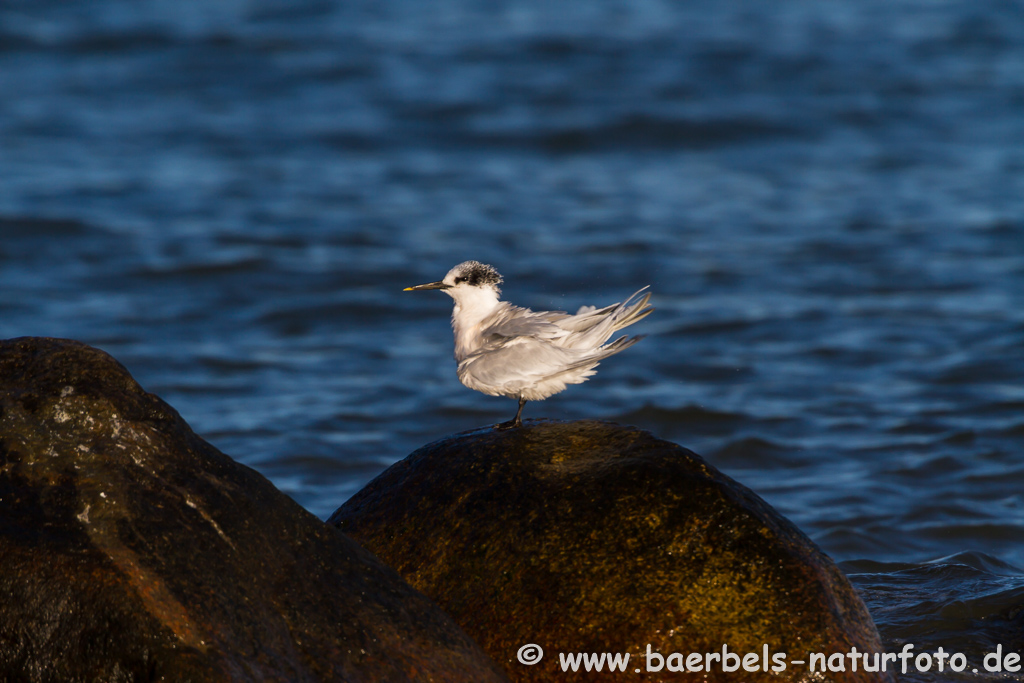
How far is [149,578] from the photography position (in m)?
3.44

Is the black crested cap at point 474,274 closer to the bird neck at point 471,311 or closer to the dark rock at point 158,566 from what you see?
the bird neck at point 471,311

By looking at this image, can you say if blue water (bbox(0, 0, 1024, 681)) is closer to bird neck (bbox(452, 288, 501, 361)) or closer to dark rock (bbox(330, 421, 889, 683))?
dark rock (bbox(330, 421, 889, 683))

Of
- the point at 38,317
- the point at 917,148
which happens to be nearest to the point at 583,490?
the point at 38,317

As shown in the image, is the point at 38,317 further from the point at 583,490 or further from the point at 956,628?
the point at 956,628

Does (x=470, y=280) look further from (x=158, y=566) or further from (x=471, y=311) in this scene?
(x=158, y=566)

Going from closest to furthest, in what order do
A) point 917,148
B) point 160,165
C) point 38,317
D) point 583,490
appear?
point 583,490, point 38,317, point 160,165, point 917,148

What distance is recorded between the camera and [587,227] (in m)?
13.6

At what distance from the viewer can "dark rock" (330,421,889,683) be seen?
14.2ft

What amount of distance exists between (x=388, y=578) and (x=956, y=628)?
314 centimetres

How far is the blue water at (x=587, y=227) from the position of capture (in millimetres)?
8461

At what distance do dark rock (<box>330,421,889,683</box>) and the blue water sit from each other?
139cm

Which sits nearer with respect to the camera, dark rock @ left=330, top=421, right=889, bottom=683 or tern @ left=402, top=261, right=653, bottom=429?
dark rock @ left=330, top=421, right=889, bottom=683

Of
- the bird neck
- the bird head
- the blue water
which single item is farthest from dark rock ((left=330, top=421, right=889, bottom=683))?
the blue water

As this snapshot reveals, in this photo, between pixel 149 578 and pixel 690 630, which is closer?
pixel 149 578
